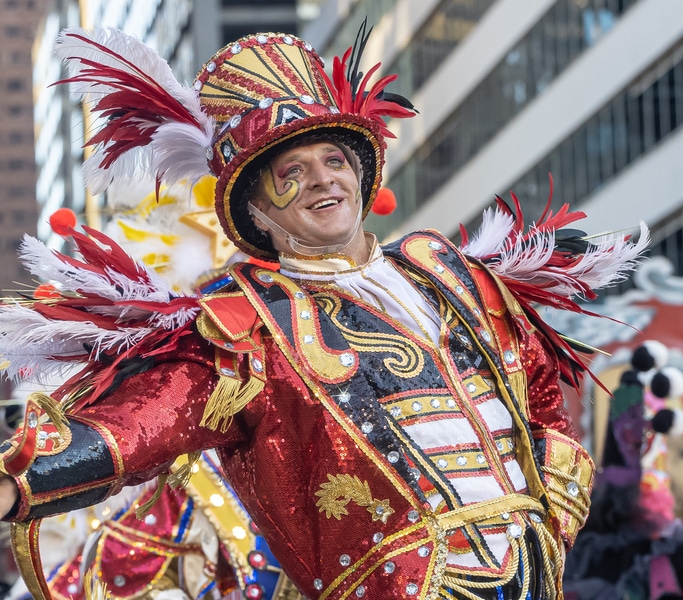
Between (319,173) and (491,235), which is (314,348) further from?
(491,235)

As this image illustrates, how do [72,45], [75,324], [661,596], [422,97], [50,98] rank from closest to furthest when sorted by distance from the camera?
[75,324]
[72,45]
[661,596]
[422,97]
[50,98]

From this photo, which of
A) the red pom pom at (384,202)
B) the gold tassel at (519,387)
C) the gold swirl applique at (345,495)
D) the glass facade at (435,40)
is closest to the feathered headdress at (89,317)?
the gold swirl applique at (345,495)

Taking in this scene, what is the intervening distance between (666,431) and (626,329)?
1.98m

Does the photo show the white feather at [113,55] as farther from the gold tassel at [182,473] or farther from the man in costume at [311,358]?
the gold tassel at [182,473]

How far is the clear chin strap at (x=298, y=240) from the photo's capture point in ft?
13.8

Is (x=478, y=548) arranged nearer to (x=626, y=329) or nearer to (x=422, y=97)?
(x=626, y=329)

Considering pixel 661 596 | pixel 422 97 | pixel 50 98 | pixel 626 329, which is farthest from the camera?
pixel 50 98

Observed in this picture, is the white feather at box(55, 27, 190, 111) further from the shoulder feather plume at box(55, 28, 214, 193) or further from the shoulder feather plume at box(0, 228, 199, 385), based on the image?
the shoulder feather plume at box(0, 228, 199, 385)

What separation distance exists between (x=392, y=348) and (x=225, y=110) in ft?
2.64

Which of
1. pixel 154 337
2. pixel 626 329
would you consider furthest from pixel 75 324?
pixel 626 329

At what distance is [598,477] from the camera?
331 inches

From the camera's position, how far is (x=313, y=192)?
4.17 metres

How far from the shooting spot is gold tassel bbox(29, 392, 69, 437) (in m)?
3.47

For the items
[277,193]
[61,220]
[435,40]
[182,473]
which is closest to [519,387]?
[277,193]
